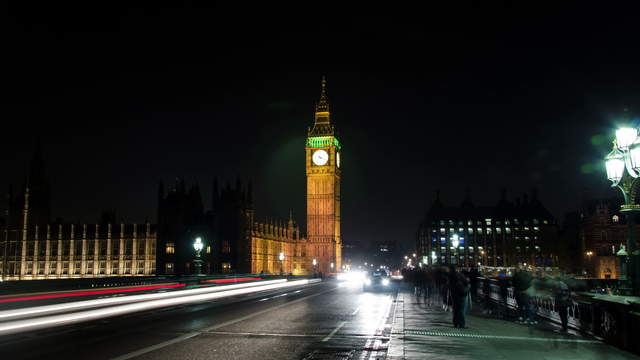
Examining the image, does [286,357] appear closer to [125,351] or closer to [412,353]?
[412,353]

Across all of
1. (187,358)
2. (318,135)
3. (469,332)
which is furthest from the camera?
(318,135)

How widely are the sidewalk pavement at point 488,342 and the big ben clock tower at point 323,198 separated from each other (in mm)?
101704

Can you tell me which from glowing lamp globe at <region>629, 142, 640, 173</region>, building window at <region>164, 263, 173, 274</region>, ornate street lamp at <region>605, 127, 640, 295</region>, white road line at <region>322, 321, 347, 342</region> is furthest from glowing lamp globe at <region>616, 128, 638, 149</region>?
building window at <region>164, 263, 173, 274</region>

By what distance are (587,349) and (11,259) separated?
12793 centimetres

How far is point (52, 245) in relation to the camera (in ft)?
393

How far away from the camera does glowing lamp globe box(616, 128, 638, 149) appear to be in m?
16.7

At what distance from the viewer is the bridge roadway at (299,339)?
13.3 m

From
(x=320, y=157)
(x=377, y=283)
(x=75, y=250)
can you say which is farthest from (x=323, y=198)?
(x=377, y=283)

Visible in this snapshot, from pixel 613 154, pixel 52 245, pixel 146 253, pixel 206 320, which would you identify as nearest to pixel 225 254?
pixel 146 253

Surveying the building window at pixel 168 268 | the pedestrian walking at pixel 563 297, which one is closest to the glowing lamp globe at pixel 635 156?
the pedestrian walking at pixel 563 297

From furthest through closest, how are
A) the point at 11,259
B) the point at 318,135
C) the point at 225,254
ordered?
the point at 318,135
the point at 11,259
the point at 225,254

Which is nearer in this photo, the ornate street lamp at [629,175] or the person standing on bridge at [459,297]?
the ornate street lamp at [629,175]

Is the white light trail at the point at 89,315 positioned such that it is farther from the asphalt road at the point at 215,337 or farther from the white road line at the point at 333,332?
the white road line at the point at 333,332

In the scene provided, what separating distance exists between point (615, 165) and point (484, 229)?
6619 inches
